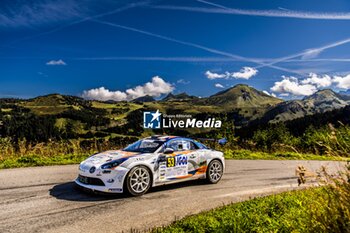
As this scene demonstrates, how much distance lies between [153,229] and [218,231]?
1156mm

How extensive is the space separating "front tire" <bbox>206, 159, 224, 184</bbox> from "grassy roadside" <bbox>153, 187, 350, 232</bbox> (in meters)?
2.79

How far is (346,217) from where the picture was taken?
4227mm

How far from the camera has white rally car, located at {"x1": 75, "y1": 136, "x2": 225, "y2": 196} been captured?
25.8 ft

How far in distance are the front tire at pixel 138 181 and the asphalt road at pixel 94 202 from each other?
199 mm

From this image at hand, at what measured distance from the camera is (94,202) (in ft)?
24.4

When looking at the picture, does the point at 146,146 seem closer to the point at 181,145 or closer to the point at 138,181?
the point at 181,145

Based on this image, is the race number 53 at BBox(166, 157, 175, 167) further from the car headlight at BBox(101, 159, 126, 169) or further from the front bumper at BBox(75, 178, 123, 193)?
the front bumper at BBox(75, 178, 123, 193)

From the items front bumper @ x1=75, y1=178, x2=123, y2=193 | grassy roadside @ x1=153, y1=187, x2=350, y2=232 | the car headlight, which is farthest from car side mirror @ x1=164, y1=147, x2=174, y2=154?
grassy roadside @ x1=153, y1=187, x2=350, y2=232

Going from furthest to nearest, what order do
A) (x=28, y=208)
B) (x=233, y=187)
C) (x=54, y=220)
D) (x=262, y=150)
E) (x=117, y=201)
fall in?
(x=262, y=150)
(x=233, y=187)
(x=117, y=201)
(x=28, y=208)
(x=54, y=220)

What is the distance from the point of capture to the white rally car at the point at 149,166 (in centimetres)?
788

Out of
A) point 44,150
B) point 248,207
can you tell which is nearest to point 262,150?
point 44,150

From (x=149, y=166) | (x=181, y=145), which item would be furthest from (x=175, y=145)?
(x=149, y=166)

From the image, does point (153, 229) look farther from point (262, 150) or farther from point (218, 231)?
point (262, 150)

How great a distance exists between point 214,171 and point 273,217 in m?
4.19
